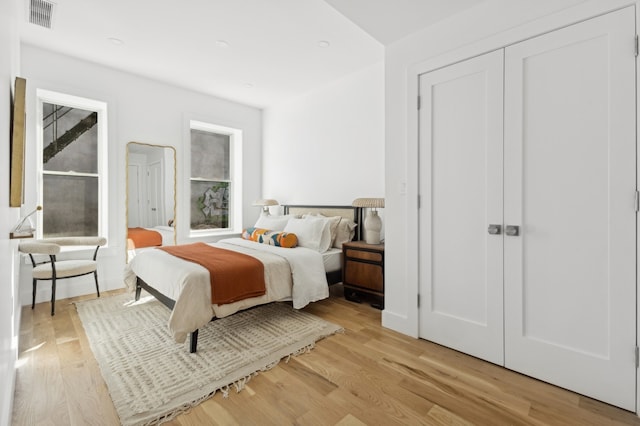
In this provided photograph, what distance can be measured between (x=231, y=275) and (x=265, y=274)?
1.17 feet

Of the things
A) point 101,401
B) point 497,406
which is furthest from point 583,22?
point 101,401

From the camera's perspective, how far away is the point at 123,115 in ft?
13.5

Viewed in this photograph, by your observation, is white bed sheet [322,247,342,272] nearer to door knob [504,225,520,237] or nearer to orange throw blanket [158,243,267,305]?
orange throw blanket [158,243,267,305]

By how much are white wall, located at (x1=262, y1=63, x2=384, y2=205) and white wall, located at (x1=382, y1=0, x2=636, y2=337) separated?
1.10 meters

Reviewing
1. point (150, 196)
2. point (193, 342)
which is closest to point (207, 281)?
point (193, 342)

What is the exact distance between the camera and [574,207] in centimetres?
186

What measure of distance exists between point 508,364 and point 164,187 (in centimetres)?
459

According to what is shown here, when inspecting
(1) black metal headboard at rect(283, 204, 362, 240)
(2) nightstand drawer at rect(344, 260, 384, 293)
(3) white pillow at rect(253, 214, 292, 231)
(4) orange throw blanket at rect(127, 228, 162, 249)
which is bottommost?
(2) nightstand drawer at rect(344, 260, 384, 293)

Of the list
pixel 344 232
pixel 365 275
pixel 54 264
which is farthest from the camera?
pixel 344 232

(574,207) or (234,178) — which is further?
(234,178)

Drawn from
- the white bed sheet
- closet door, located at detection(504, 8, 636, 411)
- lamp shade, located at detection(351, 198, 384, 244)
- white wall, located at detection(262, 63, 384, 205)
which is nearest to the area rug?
the white bed sheet

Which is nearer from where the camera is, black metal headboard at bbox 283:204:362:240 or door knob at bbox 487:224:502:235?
door knob at bbox 487:224:502:235

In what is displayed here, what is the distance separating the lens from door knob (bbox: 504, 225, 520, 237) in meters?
2.07

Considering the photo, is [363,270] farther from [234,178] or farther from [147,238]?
[234,178]
